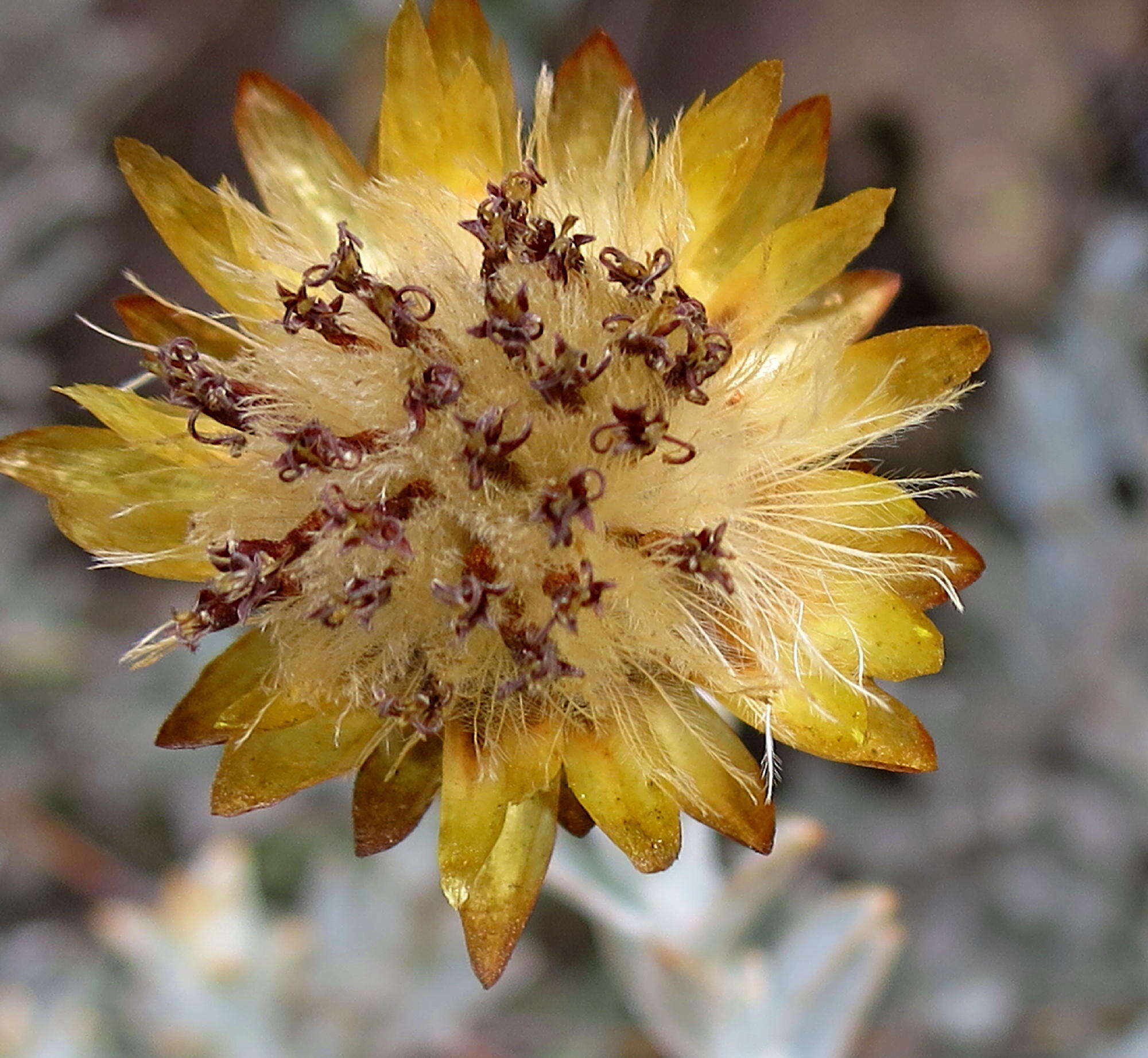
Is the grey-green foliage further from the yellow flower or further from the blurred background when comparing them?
the yellow flower

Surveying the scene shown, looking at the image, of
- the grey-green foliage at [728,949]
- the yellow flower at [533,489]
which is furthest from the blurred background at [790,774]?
the yellow flower at [533,489]

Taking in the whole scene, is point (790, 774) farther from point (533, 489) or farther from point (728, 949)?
point (533, 489)

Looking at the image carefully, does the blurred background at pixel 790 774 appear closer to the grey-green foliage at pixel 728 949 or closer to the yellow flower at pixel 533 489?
the grey-green foliage at pixel 728 949

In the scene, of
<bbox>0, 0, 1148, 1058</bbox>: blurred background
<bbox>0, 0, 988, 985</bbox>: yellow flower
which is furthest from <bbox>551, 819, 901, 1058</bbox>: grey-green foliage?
<bbox>0, 0, 988, 985</bbox>: yellow flower

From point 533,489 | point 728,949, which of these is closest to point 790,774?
point 728,949

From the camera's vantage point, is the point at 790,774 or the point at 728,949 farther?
the point at 790,774
